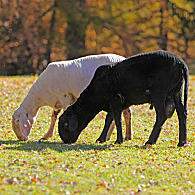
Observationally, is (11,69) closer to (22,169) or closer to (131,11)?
(131,11)

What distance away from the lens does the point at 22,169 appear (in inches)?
283

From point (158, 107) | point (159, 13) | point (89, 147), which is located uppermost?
point (159, 13)

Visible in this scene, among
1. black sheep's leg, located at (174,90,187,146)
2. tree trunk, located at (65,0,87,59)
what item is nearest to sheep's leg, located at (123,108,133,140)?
black sheep's leg, located at (174,90,187,146)

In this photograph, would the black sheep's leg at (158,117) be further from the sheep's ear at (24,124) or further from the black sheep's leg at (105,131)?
the sheep's ear at (24,124)

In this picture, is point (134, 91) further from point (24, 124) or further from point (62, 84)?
point (24, 124)

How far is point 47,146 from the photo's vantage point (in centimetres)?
938

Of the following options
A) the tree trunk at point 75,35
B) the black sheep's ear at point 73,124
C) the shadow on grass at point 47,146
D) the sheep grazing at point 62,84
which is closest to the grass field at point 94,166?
the shadow on grass at point 47,146

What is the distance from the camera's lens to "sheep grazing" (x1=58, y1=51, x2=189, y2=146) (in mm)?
9461

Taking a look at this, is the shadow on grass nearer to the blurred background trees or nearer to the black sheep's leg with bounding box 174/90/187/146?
the black sheep's leg with bounding box 174/90/187/146

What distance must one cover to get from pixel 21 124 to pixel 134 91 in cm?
252

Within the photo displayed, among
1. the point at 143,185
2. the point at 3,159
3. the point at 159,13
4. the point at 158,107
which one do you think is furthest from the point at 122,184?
the point at 159,13

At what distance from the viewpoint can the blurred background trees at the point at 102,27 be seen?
25797mm

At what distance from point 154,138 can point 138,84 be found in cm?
118

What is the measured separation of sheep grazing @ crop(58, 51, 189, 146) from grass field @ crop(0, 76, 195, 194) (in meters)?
0.46
